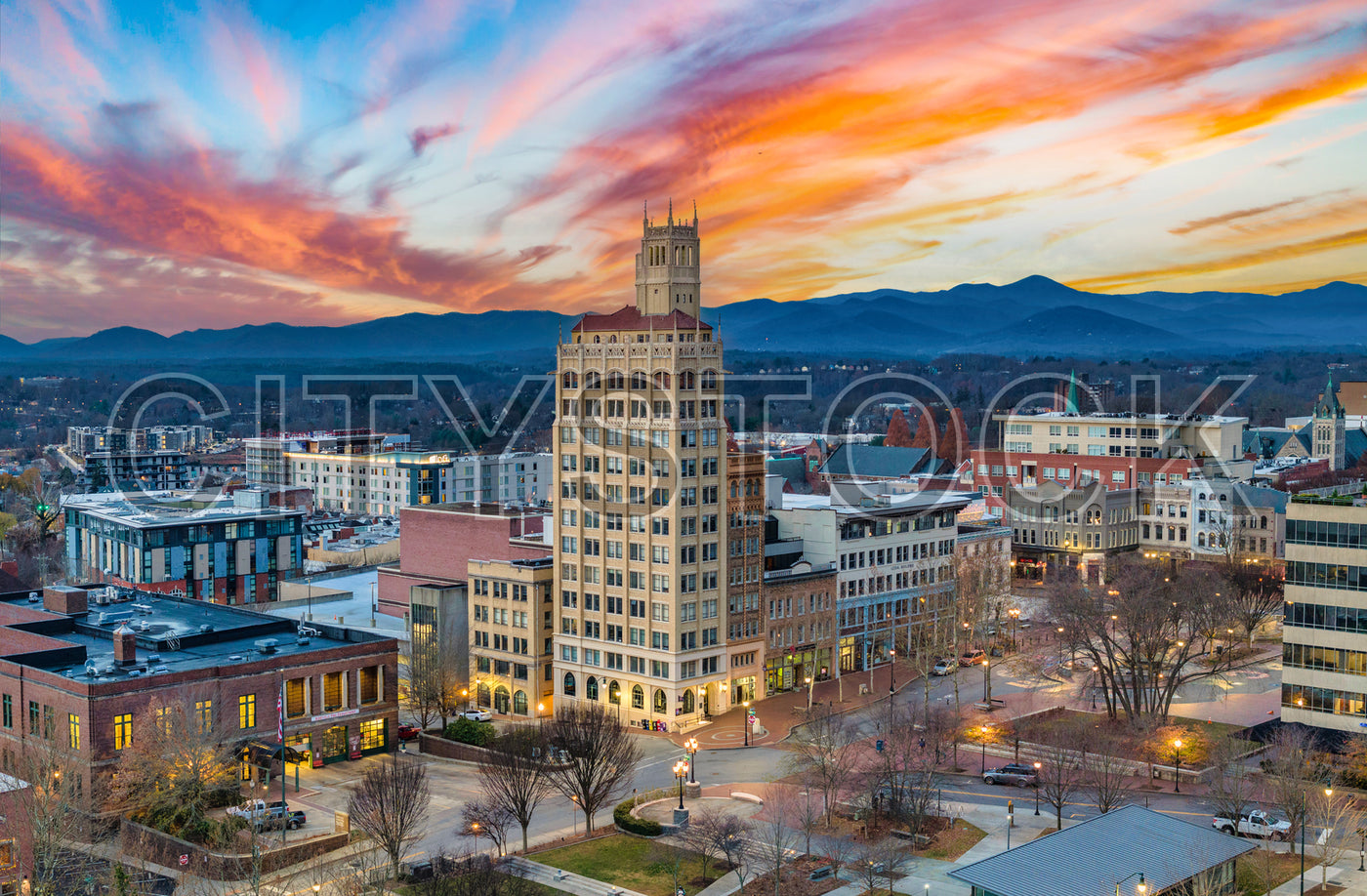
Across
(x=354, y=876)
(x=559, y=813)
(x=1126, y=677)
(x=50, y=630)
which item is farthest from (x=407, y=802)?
(x=1126, y=677)

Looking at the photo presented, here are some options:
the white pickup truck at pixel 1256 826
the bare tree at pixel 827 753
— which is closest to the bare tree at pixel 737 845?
the bare tree at pixel 827 753

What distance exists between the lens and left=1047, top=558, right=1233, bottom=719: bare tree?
265ft

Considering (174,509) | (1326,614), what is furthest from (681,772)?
(174,509)

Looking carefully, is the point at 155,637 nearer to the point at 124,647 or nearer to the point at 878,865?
the point at 124,647

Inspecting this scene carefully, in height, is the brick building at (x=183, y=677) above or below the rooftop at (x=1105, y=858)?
above

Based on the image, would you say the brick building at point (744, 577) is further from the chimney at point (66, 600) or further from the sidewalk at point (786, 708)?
the chimney at point (66, 600)

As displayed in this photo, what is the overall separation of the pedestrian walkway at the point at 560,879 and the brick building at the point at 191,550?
Answer: 86.9 m

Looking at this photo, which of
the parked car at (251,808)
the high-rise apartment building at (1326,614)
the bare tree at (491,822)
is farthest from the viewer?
the high-rise apartment building at (1326,614)

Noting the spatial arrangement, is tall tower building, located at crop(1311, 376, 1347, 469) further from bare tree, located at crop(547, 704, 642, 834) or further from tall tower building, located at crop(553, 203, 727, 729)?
bare tree, located at crop(547, 704, 642, 834)

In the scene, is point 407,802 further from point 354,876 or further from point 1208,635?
point 1208,635

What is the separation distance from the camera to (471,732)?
8119cm

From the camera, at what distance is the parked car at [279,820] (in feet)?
204

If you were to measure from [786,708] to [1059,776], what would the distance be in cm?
2979

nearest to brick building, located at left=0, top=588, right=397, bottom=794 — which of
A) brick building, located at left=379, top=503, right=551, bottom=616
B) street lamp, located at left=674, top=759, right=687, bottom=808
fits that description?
brick building, located at left=379, top=503, right=551, bottom=616
